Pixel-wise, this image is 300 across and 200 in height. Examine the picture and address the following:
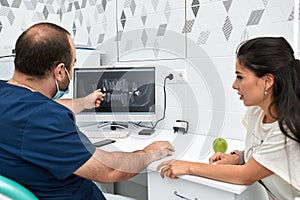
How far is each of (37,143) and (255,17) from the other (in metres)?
1.33

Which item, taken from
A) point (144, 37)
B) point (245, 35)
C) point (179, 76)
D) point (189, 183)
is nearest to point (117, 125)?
point (179, 76)

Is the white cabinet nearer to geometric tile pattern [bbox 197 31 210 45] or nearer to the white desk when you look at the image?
the white desk

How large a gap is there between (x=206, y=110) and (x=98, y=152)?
95 cm

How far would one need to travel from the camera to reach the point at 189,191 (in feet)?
3.72

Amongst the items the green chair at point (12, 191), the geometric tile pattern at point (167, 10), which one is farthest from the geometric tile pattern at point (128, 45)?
the green chair at point (12, 191)

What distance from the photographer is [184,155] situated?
4.46 feet

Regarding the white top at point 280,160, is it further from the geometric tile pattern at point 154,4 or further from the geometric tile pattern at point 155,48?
the geometric tile pattern at point 154,4

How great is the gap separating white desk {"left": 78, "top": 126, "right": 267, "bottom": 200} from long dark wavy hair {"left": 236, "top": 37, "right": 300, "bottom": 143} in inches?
12.3

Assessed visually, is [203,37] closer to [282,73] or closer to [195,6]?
[195,6]

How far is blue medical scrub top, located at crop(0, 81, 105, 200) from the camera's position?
0.86 metres

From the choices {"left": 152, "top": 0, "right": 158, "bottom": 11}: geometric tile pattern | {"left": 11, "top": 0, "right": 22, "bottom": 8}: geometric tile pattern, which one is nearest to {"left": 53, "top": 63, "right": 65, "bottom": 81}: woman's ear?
{"left": 152, "top": 0, "right": 158, "bottom": 11}: geometric tile pattern

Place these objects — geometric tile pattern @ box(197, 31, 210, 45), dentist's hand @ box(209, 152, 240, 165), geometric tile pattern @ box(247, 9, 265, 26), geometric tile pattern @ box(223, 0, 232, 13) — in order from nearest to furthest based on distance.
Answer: dentist's hand @ box(209, 152, 240, 165), geometric tile pattern @ box(247, 9, 265, 26), geometric tile pattern @ box(223, 0, 232, 13), geometric tile pattern @ box(197, 31, 210, 45)

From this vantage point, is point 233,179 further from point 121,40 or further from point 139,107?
point 121,40

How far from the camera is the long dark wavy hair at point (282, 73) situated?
37.5 inches
